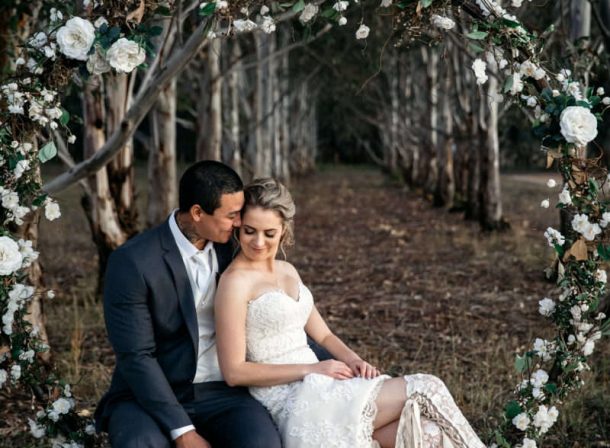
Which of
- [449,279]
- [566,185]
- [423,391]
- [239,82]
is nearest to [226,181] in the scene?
[423,391]

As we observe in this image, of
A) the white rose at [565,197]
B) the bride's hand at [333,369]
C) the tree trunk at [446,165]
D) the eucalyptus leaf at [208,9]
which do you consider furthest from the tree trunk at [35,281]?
the tree trunk at [446,165]

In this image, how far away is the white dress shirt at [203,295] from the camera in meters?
4.00

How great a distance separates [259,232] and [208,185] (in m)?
0.32

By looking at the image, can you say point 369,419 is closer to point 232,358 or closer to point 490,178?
point 232,358

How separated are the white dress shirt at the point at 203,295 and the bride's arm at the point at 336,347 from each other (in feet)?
1.82

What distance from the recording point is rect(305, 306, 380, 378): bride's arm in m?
3.91

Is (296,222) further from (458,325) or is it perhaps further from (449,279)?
(458,325)

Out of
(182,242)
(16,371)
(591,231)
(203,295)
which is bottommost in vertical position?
(16,371)

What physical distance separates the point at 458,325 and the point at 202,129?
5.24 metres

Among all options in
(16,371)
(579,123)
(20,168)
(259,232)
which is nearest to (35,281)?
(16,371)

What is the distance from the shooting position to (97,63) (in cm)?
384

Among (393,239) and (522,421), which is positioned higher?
(522,421)

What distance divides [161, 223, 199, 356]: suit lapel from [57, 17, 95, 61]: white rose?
95cm

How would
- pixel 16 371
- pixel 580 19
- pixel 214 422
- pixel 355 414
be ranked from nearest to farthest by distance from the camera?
1. pixel 355 414
2. pixel 214 422
3. pixel 16 371
4. pixel 580 19
